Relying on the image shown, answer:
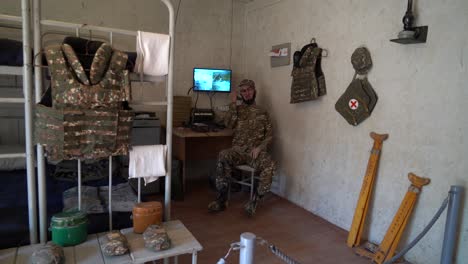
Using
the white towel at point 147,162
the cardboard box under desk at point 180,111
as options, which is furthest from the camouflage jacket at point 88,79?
the cardboard box under desk at point 180,111

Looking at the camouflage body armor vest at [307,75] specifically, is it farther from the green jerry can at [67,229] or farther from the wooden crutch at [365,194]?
the green jerry can at [67,229]

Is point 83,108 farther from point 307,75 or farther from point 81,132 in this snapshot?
point 307,75

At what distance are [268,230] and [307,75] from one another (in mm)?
1611

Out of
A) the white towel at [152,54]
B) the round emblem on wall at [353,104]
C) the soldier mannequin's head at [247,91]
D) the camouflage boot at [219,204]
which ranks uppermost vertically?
the white towel at [152,54]

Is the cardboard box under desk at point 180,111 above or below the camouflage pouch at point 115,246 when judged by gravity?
above

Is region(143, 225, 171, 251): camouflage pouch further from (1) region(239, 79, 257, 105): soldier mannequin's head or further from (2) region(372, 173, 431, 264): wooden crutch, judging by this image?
(1) region(239, 79, 257, 105): soldier mannequin's head

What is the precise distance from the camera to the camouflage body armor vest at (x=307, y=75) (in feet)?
10.2

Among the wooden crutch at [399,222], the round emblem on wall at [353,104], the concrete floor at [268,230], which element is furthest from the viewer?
the round emblem on wall at [353,104]

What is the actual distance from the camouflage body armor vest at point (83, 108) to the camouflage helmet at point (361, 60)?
6.51 feet

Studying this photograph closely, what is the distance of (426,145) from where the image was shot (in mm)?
2246

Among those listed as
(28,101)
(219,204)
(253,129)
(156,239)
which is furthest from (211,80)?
(156,239)

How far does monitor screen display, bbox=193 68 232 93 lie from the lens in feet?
13.5

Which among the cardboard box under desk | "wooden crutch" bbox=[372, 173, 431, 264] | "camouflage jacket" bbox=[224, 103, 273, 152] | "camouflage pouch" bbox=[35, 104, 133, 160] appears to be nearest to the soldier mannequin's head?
"camouflage jacket" bbox=[224, 103, 273, 152]

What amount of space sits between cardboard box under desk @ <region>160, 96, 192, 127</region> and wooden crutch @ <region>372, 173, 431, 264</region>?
267cm
